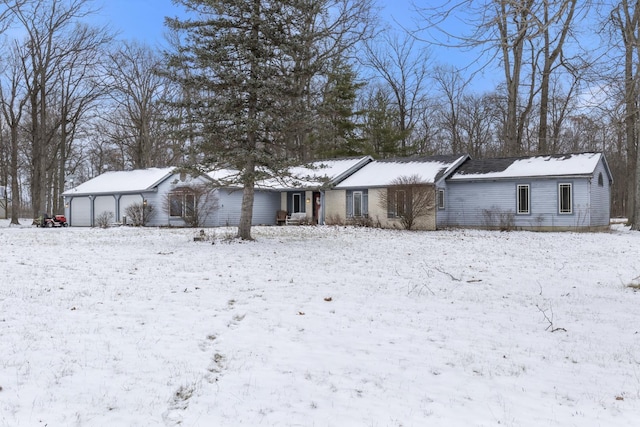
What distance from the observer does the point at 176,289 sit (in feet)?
25.3

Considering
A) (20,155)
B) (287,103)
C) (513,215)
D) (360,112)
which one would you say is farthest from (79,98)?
(513,215)

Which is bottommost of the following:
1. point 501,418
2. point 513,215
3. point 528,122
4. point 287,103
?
point 501,418

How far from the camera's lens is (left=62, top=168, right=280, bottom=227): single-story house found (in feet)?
81.9

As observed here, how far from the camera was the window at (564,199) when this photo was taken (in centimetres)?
2130

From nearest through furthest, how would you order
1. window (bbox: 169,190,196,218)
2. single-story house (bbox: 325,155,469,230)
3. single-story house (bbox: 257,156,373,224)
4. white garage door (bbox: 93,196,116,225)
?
single-story house (bbox: 325,155,469,230)
window (bbox: 169,190,196,218)
single-story house (bbox: 257,156,373,224)
white garage door (bbox: 93,196,116,225)

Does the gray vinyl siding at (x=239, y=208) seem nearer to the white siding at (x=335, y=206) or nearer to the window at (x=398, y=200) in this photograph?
the white siding at (x=335, y=206)

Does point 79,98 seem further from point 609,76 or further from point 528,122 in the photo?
point 609,76

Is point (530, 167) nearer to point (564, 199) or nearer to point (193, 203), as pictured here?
point (564, 199)

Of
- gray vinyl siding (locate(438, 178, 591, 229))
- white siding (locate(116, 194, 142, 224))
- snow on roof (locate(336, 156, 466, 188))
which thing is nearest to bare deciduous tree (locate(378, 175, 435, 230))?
snow on roof (locate(336, 156, 466, 188))

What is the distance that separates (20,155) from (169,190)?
77.5 feet

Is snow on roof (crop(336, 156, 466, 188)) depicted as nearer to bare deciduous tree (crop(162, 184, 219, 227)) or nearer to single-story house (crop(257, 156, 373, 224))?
single-story house (crop(257, 156, 373, 224))

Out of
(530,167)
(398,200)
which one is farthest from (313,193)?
(530,167)

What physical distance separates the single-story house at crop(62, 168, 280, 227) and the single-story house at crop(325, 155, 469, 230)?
5199 millimetres

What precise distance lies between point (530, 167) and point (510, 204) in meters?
2.03
